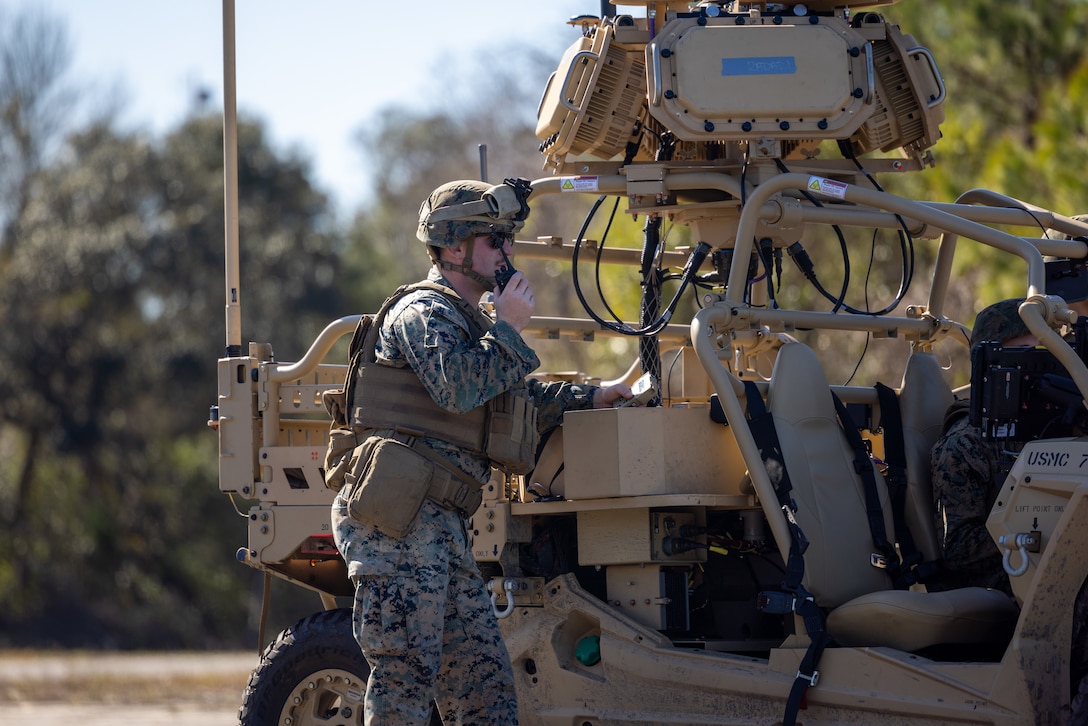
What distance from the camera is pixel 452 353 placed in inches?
173

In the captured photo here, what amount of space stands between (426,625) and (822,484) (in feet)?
4.49

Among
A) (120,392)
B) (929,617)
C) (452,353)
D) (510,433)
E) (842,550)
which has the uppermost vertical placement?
(452,353)

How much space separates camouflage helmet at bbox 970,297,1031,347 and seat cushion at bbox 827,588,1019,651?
0.82 m

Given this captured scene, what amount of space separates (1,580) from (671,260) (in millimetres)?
17024

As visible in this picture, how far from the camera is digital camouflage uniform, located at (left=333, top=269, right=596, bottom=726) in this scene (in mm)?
4391

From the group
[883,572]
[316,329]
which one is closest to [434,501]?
[883,572]

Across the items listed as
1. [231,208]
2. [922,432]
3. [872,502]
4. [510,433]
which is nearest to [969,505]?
[872,502]

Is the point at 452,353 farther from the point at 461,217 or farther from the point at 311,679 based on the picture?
the point at 311,679

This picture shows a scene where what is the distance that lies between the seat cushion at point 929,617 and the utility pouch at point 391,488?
4.34 feet

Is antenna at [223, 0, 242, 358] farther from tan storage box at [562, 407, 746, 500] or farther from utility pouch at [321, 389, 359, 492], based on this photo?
tan storage box at [562, 407, 746, 500]

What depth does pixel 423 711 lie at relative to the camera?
4.41m

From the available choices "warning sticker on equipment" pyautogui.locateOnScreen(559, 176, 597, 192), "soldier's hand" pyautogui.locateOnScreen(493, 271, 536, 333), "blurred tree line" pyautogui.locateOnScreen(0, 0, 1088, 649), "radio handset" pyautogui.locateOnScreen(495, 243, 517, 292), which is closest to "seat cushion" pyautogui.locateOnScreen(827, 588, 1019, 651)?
"soldier's hand" pyautogui.locateOnScreen(493, 271, 536, 333)

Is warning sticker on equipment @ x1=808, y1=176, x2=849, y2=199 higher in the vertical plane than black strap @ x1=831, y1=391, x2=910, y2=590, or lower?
higher

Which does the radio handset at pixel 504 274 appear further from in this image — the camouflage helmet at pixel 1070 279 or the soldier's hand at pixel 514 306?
the camouflage helmet at pixel 1070 279
